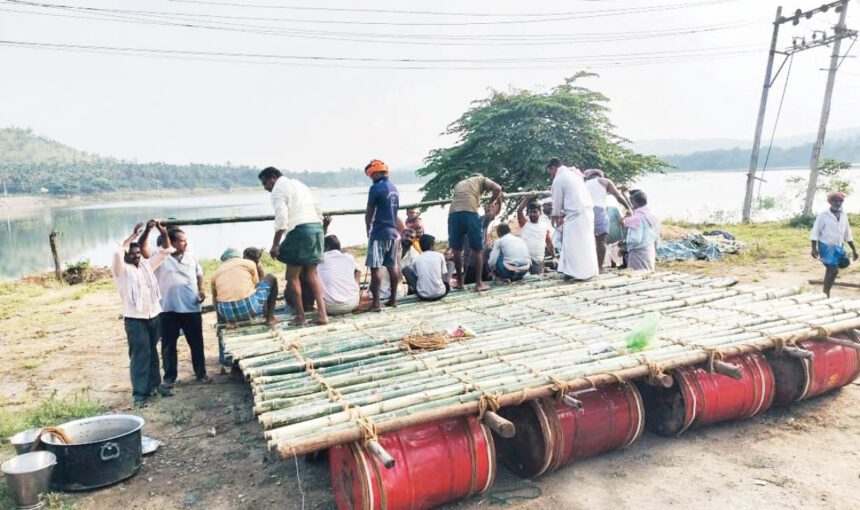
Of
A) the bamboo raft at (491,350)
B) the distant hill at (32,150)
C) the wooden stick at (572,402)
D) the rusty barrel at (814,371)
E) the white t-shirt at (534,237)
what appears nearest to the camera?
the bamboo raft at (491,350)

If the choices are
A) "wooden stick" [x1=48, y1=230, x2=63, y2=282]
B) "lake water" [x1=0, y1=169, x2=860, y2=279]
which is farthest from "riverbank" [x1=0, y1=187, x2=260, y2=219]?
"wooden stick" [x1=48, y1=230, x2=63, y2=282]

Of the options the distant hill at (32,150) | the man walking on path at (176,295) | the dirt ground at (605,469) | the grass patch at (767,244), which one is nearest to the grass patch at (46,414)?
the dirt ground at (605,469)

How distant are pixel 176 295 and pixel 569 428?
4.40 meters

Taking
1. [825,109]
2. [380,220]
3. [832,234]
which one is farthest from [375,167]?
[825,109]

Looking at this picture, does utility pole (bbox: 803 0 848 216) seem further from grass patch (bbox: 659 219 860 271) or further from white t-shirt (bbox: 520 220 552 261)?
white t-shirt (bbox: 520 220 552 261)

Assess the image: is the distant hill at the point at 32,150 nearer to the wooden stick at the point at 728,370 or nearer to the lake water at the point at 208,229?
the lake water at the point at 208,229

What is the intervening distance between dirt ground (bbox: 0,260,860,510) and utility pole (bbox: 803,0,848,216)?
17.4 m

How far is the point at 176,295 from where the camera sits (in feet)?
20.3

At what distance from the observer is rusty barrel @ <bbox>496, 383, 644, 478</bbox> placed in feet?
13.6

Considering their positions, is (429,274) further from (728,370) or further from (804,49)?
(804,49)

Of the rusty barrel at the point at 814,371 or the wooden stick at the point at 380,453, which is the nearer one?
the wooden stick at the point at 380,453

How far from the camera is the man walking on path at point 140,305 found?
18.4 ft

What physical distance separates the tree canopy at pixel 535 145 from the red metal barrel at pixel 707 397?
14.0 m

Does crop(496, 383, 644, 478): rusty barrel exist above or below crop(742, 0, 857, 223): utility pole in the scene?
below
